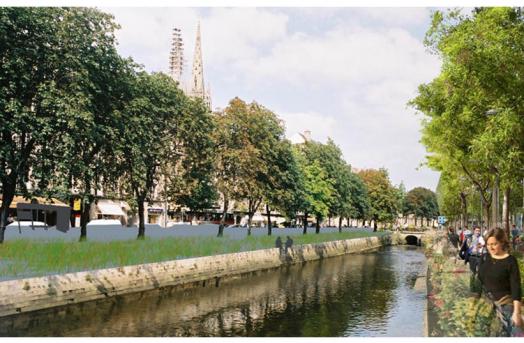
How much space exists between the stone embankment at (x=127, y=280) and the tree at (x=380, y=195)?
232 ft

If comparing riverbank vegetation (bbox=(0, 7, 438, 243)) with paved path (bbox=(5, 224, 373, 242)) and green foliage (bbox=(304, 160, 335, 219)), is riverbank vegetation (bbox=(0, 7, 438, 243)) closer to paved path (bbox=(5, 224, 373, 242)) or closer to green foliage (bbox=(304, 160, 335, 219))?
Result: paved path (bbox=(5, 224, 373, 242))

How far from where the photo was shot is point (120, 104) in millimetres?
34375

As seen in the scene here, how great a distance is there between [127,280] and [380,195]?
96.1 meters

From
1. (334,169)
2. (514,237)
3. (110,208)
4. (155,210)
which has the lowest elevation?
(514,237)

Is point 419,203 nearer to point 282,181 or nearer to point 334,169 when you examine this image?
point 334,169

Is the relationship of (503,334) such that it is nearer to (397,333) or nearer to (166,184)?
(397,333)

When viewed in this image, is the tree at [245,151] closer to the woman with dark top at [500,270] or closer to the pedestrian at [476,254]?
the pedestrian at [476,254]

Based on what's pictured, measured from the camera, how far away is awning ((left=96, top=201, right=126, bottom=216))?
84375 mm

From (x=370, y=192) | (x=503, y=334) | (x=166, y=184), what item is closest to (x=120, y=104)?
(x=166, y=184)

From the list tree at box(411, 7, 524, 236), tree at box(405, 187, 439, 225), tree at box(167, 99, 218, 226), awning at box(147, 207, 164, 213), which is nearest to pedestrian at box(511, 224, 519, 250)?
tree at box(411, 7, 524, 236)

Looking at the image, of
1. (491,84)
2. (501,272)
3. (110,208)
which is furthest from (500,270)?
(110,208)

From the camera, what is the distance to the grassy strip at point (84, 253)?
2627 cm

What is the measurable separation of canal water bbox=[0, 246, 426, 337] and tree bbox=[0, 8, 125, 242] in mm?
7427

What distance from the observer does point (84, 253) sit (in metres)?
30.8
